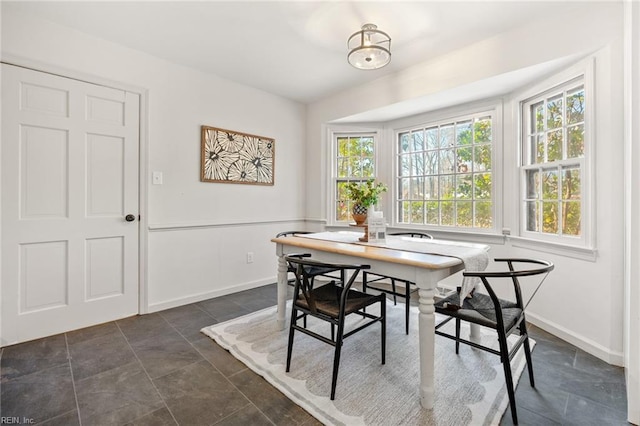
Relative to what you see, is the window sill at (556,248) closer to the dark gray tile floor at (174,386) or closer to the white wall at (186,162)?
the dark gray tile floor at (174,386)

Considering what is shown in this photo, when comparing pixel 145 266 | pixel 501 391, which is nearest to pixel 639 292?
pixel 501 391

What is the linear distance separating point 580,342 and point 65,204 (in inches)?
166

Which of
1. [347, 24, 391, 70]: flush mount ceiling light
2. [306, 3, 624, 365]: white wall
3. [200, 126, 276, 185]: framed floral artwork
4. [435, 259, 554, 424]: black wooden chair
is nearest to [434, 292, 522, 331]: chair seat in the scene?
[435, 259, 554, 424]: black wooden chair

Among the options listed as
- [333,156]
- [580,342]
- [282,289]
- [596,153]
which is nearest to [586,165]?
[596,153]

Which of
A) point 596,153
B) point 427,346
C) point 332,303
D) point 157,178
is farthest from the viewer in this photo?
point 157,178

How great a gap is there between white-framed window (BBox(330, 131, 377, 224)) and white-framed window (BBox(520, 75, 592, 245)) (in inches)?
71.2

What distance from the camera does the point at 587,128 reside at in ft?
7.30

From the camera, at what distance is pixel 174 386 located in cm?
178

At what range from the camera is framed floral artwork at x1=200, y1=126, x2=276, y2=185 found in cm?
333

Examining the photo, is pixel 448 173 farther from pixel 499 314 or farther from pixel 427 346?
pixel 427 346

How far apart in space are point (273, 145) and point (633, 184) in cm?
339

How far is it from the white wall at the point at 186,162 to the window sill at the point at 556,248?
9.02 feet

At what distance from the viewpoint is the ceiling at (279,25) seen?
7.21ft

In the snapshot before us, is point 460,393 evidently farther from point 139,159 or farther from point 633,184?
point 139,159
